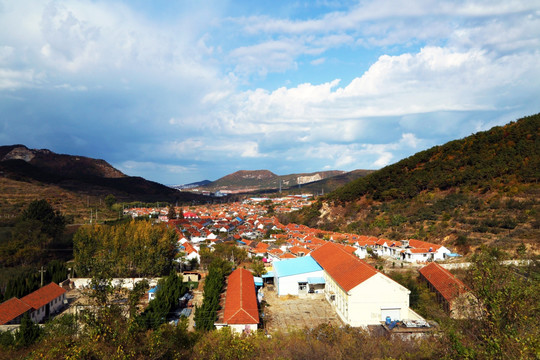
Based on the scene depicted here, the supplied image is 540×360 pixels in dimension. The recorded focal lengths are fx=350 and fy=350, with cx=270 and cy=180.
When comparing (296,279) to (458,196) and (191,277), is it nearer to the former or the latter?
(191,277)

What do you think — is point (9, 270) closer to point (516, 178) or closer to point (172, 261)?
point (172, 261)

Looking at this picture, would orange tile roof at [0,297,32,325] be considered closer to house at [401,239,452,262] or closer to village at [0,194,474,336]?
village at [0,194,474,336]

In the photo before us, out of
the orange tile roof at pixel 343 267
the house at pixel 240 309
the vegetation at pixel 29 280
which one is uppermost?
the orange tile roof at pixel 343 267

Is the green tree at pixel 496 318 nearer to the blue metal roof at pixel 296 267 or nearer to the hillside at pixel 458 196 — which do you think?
the blue metal roof at pixel 296 267

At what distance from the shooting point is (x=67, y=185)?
9212 cm

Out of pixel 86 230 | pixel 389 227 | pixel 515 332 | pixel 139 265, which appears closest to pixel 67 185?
pixel 86 230

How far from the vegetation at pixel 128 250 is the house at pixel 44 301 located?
412cm

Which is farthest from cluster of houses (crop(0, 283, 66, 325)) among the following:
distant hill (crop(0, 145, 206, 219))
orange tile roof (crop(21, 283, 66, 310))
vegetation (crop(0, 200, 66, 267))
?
distant hill (crop(0, 145, 206, 219))

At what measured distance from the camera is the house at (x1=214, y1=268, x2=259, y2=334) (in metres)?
16.5

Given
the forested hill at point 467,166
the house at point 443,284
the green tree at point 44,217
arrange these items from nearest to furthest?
1. the house at point 443,284
2. the green tree at point 44,217
3. the forested hill at point 467,166

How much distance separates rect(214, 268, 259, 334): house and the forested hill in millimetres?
33143

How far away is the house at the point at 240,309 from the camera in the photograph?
16.5 meters

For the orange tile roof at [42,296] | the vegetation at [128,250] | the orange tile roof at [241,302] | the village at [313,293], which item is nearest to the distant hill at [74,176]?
the vegetation at [128,250]

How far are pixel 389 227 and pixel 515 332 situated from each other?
3713 cm
